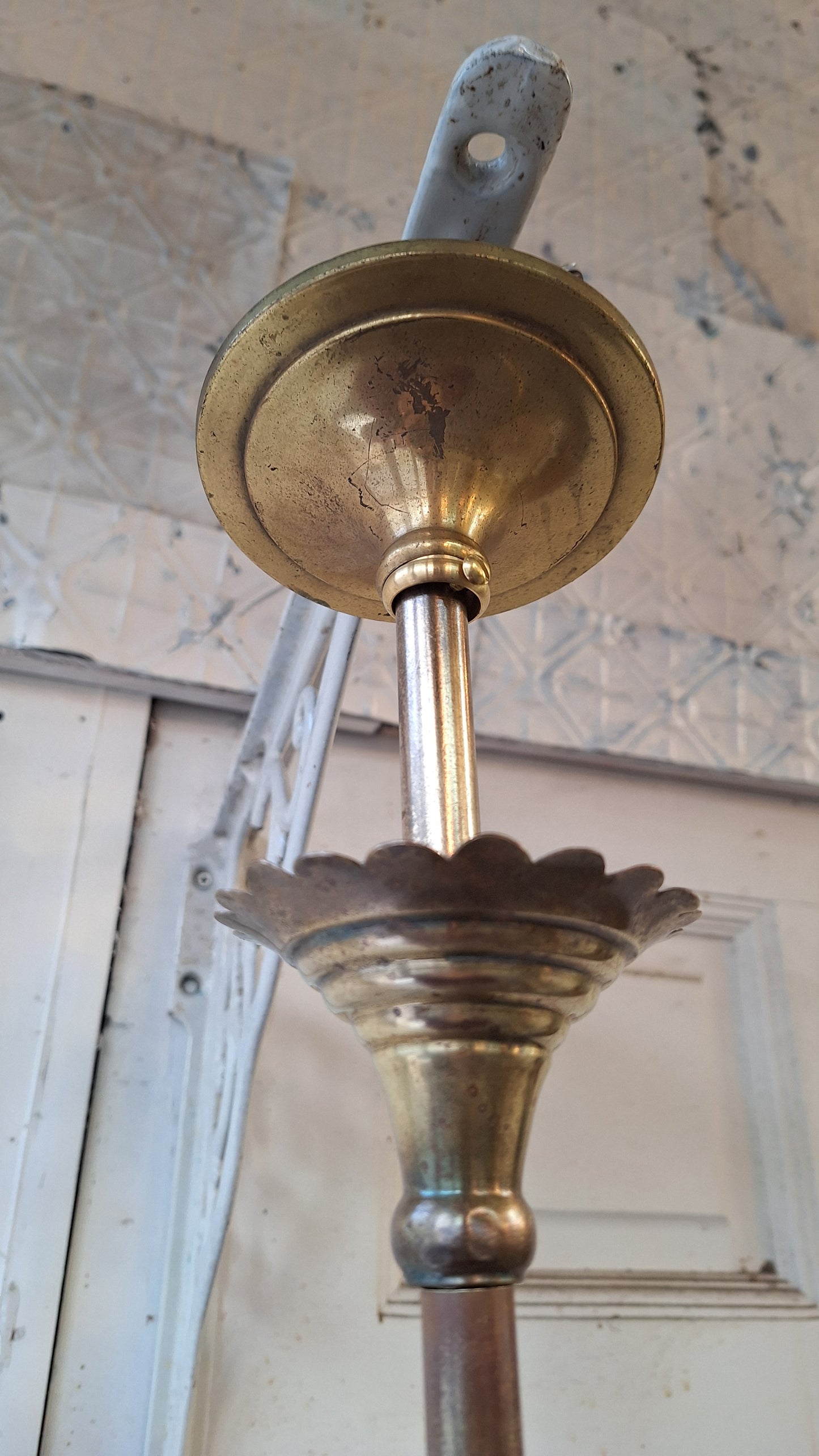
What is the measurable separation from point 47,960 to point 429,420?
1.49 feet

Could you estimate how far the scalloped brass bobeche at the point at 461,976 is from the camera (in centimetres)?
17

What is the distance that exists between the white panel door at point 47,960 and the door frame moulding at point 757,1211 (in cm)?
20

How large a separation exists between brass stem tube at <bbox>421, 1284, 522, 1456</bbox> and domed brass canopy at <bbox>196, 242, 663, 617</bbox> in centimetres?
16

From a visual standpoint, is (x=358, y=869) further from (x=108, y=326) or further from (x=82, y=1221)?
(x=108, y=326)

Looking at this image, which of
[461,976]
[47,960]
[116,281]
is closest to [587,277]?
[116,281]

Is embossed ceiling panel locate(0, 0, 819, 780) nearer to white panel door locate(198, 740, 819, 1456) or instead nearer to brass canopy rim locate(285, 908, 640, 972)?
white panel door locate(198, 740, 819, 1456)

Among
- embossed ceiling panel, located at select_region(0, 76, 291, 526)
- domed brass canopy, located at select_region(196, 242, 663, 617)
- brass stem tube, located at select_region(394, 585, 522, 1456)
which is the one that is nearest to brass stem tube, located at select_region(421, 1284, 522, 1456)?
brass stem tube, located at select_region(394, 585, 522, 1456)

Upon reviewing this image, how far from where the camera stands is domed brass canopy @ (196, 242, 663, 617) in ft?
0.74

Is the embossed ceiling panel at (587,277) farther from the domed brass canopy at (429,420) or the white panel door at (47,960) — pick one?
the domed brass canopy at (429,420)

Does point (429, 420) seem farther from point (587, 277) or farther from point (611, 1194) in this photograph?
point (587, 277)

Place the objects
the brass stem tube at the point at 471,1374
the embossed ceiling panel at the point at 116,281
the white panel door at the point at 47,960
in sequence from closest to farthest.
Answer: the brass stem tube at the point at 471,1374, the white panel door at the point at 47,960, the embossed ceiling panel at the point at 116,281

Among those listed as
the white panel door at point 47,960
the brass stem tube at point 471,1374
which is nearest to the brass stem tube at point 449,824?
the brass stem tube at point 471,1374

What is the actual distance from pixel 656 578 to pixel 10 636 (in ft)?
1.69

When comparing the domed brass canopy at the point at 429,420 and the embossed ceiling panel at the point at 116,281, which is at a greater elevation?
the embossed ceiling panel at the point at 116,281
